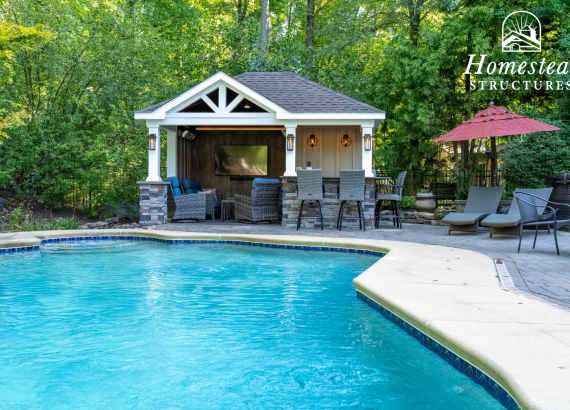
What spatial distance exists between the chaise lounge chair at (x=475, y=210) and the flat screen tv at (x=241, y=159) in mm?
6043

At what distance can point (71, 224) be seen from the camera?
10.6 m

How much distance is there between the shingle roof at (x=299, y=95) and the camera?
1091cm

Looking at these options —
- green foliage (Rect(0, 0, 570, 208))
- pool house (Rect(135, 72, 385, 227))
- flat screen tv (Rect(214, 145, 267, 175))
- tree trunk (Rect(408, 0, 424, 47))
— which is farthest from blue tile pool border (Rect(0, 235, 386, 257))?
tree trunk (Rect(408, 0, 424, 47))

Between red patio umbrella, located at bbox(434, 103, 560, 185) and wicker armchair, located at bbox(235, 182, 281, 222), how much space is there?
378 cm

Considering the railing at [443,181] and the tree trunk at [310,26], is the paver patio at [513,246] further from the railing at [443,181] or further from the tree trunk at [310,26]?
the tree trunk at [310,26]

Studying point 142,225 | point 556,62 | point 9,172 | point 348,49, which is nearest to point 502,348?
point 142,225

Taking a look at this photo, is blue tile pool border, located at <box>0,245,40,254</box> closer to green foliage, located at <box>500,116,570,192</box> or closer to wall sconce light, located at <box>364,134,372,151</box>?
wall sconce light, located at <box>364,134,372,151</box>

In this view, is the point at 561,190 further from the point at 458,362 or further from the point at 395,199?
the point at 458,362

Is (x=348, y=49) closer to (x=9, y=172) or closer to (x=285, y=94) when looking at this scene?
(x=285, y=94)

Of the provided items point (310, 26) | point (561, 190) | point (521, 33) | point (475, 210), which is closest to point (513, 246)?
point (475, 210)

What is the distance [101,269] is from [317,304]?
3.08 m

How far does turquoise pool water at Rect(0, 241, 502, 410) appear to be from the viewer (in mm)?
2809

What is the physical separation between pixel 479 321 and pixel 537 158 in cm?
849

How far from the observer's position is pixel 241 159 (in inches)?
549
